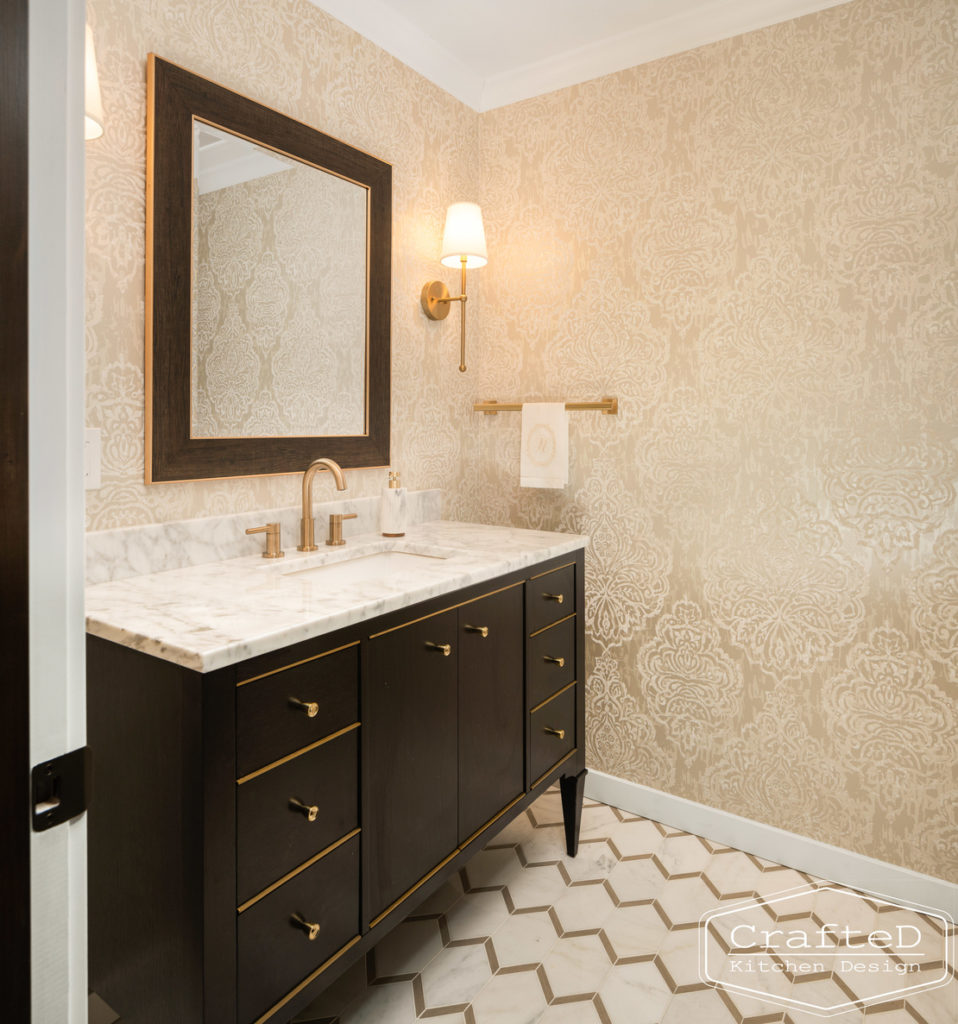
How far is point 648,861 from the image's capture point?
2.04m

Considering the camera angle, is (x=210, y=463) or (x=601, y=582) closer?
(x=210, y=463)

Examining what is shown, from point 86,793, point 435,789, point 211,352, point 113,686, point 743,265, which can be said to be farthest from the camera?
point 743,265

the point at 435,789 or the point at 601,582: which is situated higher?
the point at 601,582

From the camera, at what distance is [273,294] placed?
1816mm

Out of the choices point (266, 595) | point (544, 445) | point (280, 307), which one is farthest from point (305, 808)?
point (544, 445)

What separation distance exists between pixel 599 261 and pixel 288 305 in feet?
3.36

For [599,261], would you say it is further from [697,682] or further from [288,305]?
[697,682]

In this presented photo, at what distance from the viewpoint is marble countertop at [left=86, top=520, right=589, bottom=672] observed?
1.11 meters

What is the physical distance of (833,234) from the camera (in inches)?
74.7

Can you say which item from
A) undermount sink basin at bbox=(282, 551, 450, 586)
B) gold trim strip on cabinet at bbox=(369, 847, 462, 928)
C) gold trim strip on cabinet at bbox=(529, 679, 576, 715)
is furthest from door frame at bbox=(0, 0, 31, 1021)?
gold trim strip on cabinet at bbox=(529, 679, 576, 715)

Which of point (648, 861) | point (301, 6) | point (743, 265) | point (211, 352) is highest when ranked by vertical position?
point (301, 6)

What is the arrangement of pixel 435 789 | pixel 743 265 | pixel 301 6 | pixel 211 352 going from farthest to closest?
pixel 743 265
pixel 301 6
pixel 211 352
pixel 435 789

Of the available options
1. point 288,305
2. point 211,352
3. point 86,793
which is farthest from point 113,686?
point 288,305

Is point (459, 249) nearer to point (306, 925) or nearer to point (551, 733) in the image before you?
point (551, 733)
